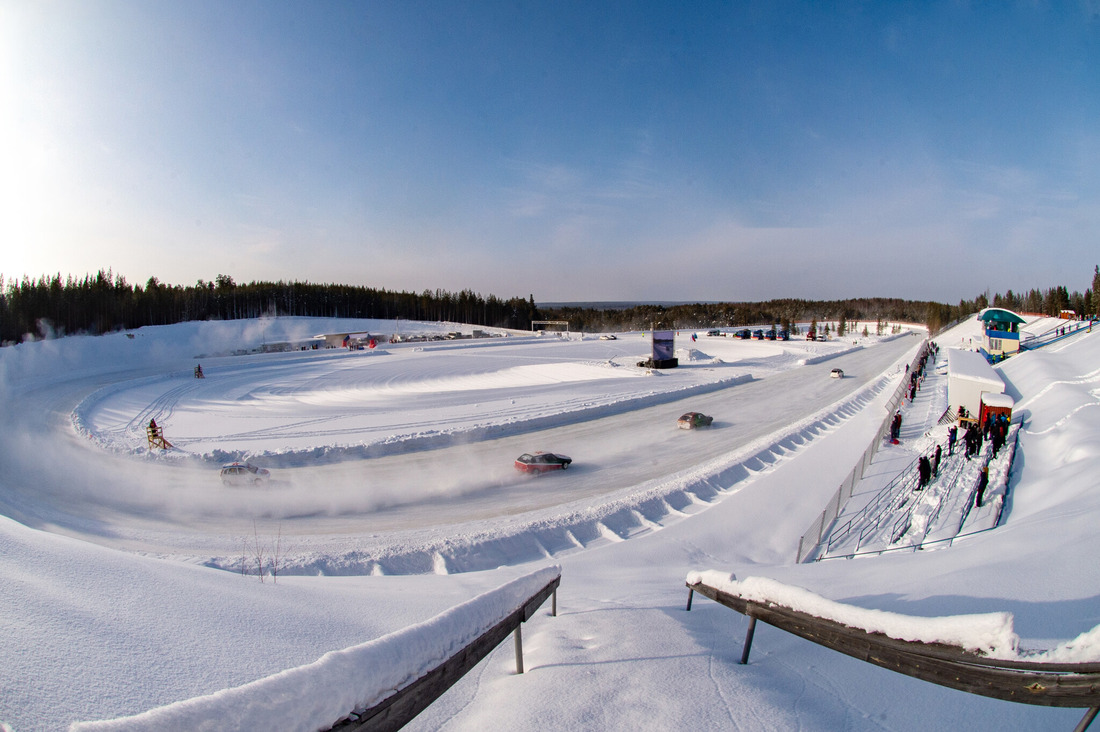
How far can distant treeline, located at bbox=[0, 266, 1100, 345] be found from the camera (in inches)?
2744

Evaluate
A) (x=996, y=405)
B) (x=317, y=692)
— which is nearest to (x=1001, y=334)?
(x=996, y=405)

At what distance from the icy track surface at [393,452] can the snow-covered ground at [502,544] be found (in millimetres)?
128

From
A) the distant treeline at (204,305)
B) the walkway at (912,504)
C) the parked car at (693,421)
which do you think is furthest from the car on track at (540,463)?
the distant treeline at (204,305)

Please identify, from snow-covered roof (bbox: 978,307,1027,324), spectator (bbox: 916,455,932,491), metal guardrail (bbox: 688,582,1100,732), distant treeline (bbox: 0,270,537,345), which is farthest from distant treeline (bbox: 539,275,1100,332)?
metal guardrail (bbox: 688,582,1100,732)

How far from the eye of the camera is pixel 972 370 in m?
21.0

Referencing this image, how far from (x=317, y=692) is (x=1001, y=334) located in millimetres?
54834

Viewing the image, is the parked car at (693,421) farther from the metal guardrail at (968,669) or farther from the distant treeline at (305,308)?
the distant treeline at (305,308)

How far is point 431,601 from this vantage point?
501 centimetres

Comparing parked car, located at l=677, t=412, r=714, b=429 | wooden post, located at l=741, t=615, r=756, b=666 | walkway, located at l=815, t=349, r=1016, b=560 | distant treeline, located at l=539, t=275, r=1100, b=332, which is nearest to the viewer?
wooden post, located at l=741, t=615, r=756, b=666

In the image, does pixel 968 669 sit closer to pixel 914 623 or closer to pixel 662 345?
pixel 914 623

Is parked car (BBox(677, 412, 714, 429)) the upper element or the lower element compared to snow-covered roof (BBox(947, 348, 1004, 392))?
lower

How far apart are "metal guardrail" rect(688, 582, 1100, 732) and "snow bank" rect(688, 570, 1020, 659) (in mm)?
28

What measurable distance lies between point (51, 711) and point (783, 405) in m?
29.5

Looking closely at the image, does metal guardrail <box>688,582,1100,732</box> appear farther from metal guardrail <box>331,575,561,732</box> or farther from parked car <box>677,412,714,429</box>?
parked car <box>677,412,714,429</box>
